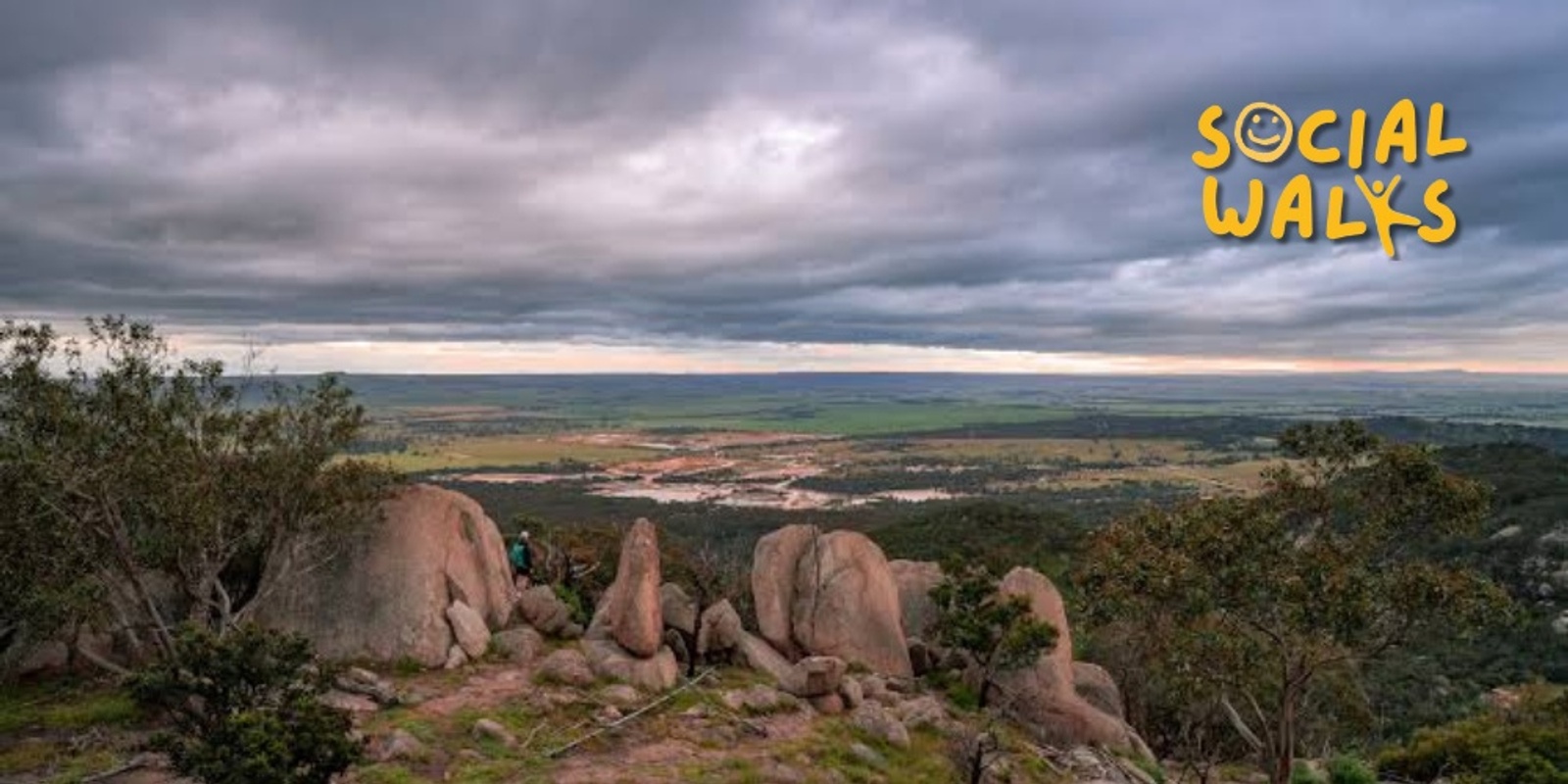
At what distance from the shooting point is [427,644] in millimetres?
33125

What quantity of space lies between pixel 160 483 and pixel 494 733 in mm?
12320

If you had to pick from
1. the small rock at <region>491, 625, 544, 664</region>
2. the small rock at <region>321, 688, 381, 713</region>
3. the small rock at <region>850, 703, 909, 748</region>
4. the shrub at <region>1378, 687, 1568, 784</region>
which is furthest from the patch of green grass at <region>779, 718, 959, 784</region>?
the shrub at <region>1378, 687, 1568, 784</region>

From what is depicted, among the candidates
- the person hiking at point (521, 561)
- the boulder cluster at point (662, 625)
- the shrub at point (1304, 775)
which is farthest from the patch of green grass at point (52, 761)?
the shrub at point (1304, 775)

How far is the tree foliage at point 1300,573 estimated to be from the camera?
26.1 m

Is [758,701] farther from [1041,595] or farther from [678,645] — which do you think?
[1041,595]

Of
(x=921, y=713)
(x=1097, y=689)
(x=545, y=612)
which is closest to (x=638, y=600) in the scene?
(x=545, y=612)

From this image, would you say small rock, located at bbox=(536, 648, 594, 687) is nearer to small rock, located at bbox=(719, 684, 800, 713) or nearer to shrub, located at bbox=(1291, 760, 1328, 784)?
small rock, located at bbox=(719, 684, 800, 713)

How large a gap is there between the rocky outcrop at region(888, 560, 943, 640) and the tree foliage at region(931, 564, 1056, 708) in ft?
16.8

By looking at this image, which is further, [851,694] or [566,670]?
[851,694]

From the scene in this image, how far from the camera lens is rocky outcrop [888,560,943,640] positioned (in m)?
45.7

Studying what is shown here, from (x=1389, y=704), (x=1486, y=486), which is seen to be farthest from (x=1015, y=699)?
(x=1389, y=704)

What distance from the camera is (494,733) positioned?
2617 cm

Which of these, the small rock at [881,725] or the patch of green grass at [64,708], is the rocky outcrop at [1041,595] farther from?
the patch of green grass at [64,708]

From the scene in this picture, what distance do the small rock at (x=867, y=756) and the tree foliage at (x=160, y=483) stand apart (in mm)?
18523
